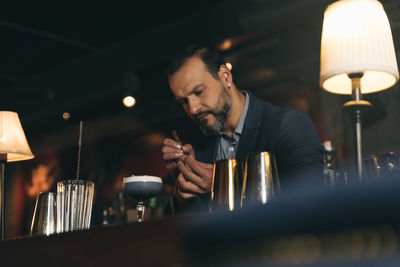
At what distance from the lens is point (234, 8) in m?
4.41

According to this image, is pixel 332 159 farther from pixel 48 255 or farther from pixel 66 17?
pixel 66 17

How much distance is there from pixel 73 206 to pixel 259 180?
2.10ft

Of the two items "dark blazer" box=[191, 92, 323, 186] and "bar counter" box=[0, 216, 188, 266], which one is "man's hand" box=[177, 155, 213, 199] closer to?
"dark blazer" box=[191, 92, 323, 186]

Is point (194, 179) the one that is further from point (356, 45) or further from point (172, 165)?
point (356, 45)

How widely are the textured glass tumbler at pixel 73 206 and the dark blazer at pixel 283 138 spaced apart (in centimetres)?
66

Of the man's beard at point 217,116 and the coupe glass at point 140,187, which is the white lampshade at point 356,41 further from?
the man's beard at point 217,116

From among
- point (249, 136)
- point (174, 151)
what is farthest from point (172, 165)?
point (249, 136)

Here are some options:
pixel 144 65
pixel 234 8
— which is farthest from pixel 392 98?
pixel 144 65

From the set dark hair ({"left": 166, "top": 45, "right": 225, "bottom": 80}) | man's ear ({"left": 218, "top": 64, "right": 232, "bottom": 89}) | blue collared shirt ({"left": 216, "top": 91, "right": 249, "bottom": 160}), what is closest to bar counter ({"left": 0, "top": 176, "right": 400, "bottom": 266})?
blue collared shirt ({"left": 216, "top": 91, "right": 249, "bottom": 160})

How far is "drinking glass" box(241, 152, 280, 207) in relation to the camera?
1.13m

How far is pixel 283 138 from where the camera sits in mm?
1957

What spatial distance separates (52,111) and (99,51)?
130 centimetres

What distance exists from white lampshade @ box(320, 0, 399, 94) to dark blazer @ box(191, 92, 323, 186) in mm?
503

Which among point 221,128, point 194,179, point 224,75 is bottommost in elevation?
point 194,179
